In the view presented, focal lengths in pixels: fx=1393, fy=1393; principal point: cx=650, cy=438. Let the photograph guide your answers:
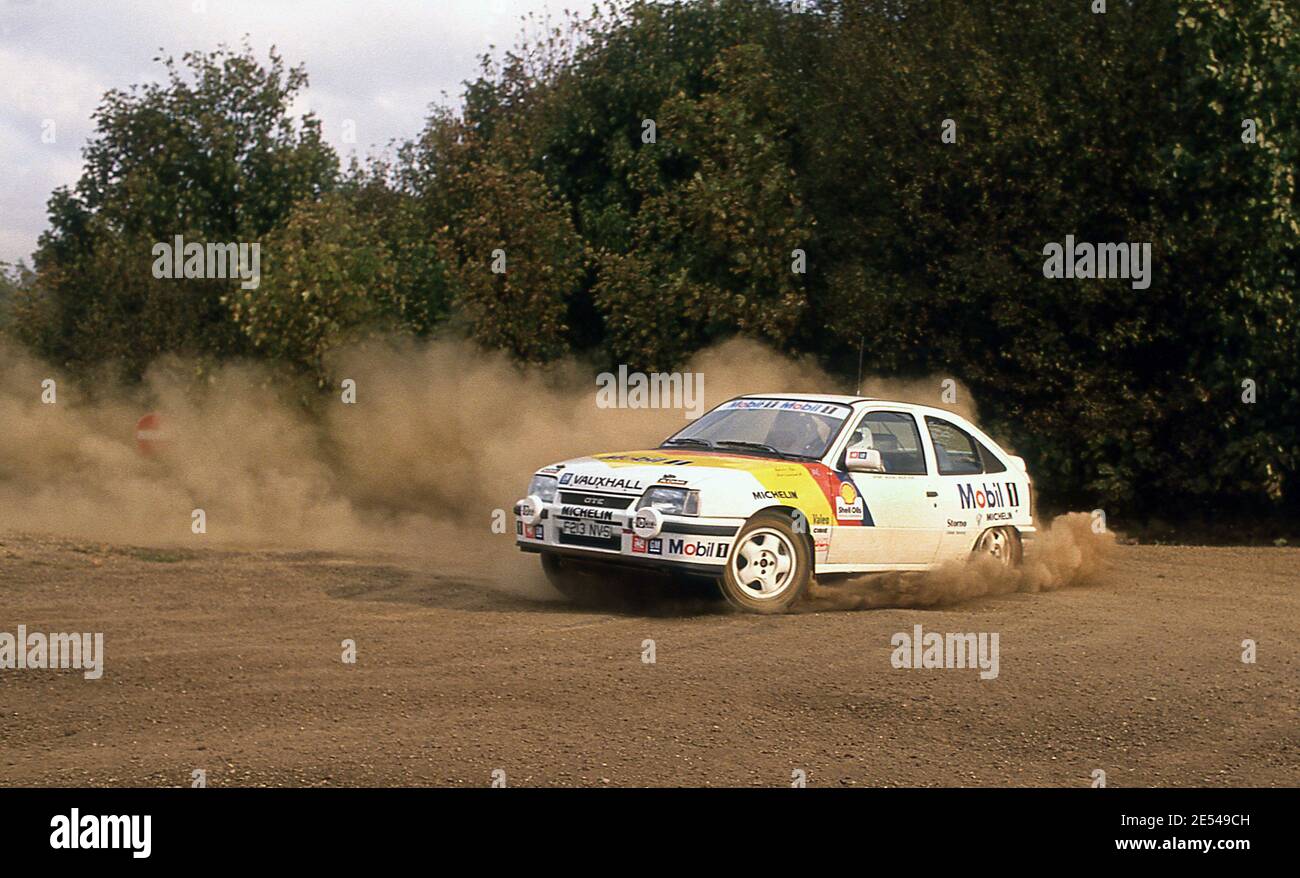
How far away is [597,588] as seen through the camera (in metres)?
10.7

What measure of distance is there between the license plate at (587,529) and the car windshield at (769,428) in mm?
1475

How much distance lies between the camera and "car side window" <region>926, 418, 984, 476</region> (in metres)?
11.3

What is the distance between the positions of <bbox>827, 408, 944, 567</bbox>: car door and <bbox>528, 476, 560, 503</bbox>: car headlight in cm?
208

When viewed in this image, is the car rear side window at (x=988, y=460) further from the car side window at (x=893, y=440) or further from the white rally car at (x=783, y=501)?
the car side window at (x=893, y=440)

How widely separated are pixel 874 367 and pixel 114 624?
12.9 m

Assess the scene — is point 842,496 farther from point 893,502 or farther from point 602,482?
point 602,482

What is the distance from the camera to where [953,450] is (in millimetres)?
11461

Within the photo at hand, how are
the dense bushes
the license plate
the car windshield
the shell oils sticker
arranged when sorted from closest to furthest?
the license plate, the shell oils sticker, the car windshield, the dense bushes

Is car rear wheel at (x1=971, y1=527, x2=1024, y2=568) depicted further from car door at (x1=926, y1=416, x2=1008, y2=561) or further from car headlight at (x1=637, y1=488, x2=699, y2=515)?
car headlight at (x1=637, y1=488, x2=699, y2=515)

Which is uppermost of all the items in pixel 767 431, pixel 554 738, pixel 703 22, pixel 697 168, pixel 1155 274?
pixel 703 22

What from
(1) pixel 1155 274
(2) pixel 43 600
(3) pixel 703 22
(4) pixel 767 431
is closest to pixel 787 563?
(4) pixel 767 431

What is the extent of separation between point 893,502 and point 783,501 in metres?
1.21

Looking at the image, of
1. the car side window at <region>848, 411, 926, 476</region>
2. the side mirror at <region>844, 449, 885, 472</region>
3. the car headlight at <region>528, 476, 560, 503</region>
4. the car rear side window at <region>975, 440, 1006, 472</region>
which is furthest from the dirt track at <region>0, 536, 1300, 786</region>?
the car rear side window at <region>975, 440, 1006, 472</region>

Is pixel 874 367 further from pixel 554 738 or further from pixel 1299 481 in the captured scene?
pixel 554 738
